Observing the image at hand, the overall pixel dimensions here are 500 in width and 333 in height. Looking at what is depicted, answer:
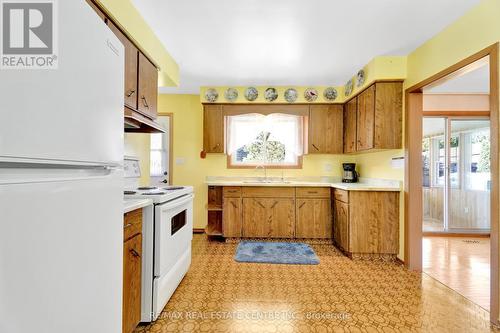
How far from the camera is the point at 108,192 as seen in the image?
864 mm

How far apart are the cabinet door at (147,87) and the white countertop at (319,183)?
1.73 meters

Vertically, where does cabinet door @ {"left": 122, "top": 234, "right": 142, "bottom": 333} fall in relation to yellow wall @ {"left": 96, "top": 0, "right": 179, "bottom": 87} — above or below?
below

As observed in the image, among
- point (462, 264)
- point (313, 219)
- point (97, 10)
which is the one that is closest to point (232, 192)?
point (313, 219)

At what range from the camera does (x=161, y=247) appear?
1.82 m

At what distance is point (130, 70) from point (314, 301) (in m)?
2.35

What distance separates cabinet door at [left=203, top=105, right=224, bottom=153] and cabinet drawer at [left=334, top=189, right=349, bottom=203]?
73.0 inches

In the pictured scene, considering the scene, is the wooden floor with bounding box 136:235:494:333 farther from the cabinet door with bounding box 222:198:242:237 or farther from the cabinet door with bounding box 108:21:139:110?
the cabinet door with bounding box 108:21:139:110

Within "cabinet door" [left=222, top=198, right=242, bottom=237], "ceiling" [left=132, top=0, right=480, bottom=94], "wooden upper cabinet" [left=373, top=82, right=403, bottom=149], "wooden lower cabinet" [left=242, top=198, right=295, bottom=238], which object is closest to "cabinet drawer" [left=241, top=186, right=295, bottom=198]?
"wooden lower cabinet" [left=242, top=198, right=295, bottom=238]

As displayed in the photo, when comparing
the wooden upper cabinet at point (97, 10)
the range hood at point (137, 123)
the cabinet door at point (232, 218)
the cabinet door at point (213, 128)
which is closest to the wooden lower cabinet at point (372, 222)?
the cabinet door at point (232, 218)

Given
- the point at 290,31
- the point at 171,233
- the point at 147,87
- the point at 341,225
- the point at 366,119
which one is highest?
the point at 290,31

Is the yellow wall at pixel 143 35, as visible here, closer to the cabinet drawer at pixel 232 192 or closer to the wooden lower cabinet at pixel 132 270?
the wooden lower cabinet at pixel 132 270

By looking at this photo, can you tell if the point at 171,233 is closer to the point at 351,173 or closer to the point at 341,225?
the point at 341,225

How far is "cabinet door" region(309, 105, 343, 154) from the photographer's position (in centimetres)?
413

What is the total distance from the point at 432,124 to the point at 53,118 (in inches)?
221
